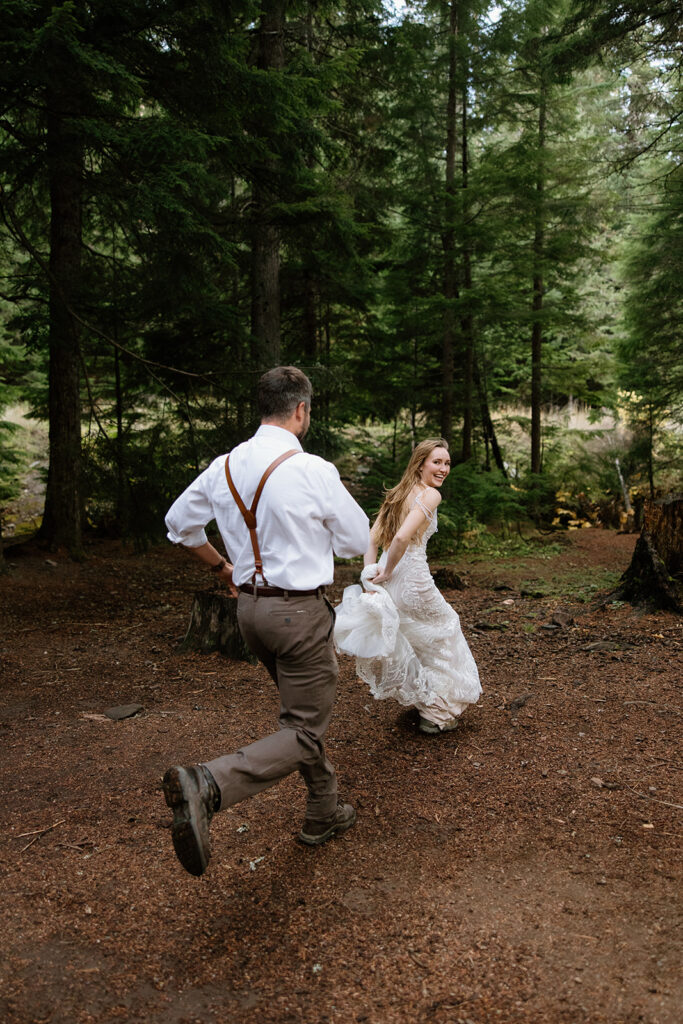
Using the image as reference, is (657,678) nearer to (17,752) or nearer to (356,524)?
(356,524)

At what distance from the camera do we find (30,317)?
9562 mm

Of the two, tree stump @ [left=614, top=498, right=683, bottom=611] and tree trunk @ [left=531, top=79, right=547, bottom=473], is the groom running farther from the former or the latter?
tree trunk @ [left=531, top=79, right=547, bottom=473]

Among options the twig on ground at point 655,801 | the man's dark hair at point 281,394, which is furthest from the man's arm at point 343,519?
the twig on ground at point 655,801

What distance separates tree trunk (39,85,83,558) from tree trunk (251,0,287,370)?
2.49 meters

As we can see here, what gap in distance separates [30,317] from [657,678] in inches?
337

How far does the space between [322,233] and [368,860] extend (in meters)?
9.03

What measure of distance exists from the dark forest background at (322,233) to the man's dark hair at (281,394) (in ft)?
13.1

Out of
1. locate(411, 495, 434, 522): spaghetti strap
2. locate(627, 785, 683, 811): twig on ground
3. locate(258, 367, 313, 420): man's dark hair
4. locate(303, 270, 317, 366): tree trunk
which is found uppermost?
locate(303, 270, 317, 366): tree trunk

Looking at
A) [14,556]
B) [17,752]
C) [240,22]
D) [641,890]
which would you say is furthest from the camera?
[14,556]

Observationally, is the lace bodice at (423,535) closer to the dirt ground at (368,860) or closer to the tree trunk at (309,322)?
the dirt ground at (368,860)

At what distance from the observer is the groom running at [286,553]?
10.5 feet

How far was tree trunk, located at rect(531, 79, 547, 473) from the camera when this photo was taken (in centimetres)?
1427

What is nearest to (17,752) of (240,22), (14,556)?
(14,556)

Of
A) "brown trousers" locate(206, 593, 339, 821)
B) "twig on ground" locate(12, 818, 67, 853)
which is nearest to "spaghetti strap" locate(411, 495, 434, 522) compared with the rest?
"brown trousers" locate(206, 593, 339, 821)
